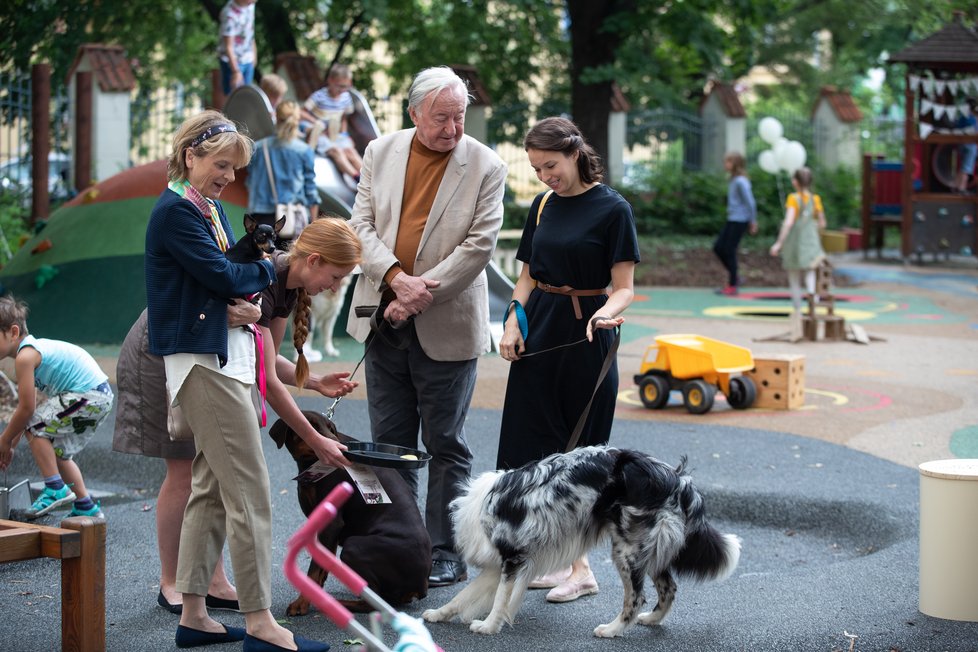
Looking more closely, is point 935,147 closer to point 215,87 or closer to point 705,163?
point 705,163

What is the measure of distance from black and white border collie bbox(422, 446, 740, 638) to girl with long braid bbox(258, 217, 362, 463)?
0.67 meters

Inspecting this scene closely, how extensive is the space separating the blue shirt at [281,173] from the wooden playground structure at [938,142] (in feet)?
45.4

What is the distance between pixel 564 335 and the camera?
500cm

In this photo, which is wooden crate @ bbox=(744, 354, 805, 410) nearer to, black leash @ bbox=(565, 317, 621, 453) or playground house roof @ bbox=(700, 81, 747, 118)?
black leash @ bbox=(565, 317, 621, 453)

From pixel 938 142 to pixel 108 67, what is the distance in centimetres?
1409

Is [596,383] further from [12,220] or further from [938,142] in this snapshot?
[938,142]

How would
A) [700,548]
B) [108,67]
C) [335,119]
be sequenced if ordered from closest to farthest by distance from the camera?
1. [700,548]
2. [335,119]
3. [108,67]

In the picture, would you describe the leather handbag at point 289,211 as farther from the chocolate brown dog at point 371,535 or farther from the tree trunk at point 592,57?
the tree trunk at point 592,57

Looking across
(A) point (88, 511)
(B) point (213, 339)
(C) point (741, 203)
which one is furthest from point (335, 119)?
(B) point (213, 339)

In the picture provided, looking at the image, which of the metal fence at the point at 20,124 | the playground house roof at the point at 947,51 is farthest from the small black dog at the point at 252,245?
the playground house roof at the point at 947,51

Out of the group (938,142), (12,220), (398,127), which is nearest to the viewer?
(12,220)

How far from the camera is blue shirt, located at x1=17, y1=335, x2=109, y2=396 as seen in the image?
5762 millimetres

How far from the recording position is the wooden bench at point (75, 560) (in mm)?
3975

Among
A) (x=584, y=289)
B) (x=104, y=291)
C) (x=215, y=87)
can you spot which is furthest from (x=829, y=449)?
(x=215, y=87)
